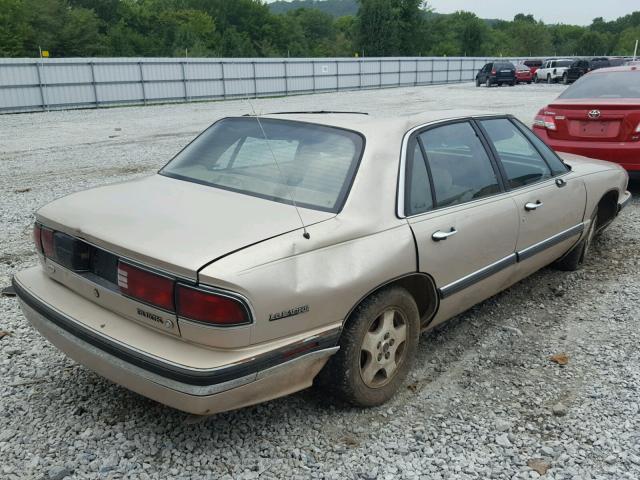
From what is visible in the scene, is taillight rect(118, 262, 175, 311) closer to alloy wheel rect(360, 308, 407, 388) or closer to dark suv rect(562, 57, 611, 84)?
alloy wheel rect(360, 308, 407, 388)

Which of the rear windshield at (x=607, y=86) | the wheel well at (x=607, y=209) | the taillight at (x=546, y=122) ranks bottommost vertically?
the wheel well at (x=607, y=209)

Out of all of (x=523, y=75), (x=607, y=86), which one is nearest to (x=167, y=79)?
(x=607, y=86)

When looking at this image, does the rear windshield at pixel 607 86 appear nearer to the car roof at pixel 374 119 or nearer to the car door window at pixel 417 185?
the car roof at pixel 374 119

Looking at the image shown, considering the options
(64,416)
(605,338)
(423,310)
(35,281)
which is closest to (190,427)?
(64,416)

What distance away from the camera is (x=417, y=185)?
322 centimetres

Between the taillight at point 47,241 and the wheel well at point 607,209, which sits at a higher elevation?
the taillight at point 47,241

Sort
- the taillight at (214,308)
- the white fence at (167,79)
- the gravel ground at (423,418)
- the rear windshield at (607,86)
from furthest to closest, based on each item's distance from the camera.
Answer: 1. the white fence at (167,79)
2. the rear windshield at (607,86)
3. the gravel ground at (423,418)
4. the taillight at (214,308)

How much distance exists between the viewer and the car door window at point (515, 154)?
3945 mm

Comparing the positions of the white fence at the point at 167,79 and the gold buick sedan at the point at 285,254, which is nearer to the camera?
the gold buick sedan at the point at 285,254

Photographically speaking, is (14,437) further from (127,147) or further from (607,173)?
(127,147)

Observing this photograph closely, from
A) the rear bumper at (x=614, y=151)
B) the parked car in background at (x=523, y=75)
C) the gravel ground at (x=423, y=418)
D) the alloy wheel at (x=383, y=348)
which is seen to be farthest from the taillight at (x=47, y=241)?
the parked car in background at (x=523, y=75)

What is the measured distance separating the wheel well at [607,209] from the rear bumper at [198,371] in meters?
3.60

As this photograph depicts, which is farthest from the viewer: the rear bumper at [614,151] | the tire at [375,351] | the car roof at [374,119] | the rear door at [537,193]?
the rear bumper at [614,151]

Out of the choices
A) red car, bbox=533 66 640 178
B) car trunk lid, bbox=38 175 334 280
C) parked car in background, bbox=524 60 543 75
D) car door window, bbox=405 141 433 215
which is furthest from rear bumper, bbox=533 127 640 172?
parked car in background, bbox=524 60 543 75
